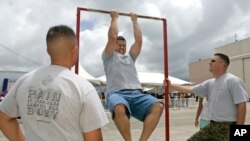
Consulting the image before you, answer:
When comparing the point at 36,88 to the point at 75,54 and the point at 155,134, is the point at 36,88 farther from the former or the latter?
the point at 155,134

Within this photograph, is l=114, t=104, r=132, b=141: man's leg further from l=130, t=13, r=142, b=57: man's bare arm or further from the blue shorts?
l=130, t=13, r=142, b=57: man's bare arm

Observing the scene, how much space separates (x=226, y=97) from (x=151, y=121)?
1477mm

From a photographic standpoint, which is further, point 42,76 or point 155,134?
point 155,134

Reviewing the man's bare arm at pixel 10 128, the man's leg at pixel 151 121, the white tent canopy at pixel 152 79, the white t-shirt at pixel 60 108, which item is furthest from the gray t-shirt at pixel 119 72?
the white tent canopy at pixel 152 79

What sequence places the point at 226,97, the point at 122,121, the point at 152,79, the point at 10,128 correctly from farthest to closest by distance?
the point at 152,79 → the point at 226,97 → the point at 122,121 → the point at 10,128

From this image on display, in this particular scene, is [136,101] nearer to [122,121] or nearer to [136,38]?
[122,121]

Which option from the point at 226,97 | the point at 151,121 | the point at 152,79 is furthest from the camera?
the point at 152,79

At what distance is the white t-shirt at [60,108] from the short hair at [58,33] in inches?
8.5

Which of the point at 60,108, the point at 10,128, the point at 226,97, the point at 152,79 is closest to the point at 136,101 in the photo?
the point at 226,97

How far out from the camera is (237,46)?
5284 cm

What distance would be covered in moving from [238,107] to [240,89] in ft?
0.84

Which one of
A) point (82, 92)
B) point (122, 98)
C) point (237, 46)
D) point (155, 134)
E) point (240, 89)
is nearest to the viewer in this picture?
point (82, 92)

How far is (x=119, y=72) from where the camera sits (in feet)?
15.9

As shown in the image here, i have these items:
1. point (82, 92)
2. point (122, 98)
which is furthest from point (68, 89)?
point (122, 98)
